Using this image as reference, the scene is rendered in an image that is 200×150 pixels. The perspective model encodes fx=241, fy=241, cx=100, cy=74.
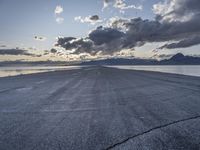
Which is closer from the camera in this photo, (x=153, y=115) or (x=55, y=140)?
(x=55, y=140)

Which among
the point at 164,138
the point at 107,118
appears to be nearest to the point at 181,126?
the point at 164,138

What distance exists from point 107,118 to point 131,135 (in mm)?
2371

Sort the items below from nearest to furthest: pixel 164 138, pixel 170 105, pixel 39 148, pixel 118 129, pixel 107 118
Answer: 1. pixel 39 148
2. pixel 164 138
3. pixel 118 129
4. pixel 107 118
5. pixel 170 105

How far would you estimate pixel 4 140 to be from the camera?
6656mm

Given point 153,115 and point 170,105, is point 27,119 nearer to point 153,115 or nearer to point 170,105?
point 153,115

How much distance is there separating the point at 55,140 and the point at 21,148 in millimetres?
952

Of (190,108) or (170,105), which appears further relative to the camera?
(170,105)

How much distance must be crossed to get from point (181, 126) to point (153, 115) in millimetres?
1818

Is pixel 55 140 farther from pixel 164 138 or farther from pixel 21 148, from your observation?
pixel 164 138

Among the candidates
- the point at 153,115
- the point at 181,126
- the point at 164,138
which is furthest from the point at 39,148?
the point at 153,115

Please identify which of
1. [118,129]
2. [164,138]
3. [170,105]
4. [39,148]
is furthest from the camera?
[170,105]

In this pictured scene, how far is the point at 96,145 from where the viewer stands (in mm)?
6039

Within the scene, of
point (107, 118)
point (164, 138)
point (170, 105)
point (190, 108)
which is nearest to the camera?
point (164, 138)

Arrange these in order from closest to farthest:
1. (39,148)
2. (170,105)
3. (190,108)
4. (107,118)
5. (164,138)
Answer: (39,148)
(164,138)
(107,118)
(190,108)
(170,105)
